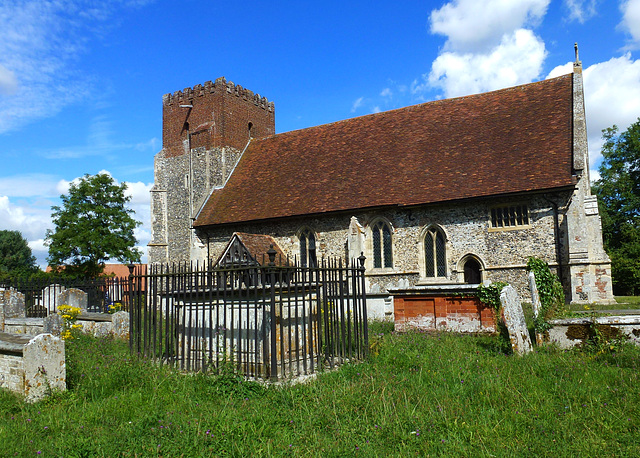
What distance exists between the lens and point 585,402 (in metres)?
5.21

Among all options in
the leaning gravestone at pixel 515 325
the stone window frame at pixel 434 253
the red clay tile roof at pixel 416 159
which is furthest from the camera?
the stone window frame at pixel 434 253

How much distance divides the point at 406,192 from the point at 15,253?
5371cm

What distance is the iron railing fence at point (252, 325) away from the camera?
6801 millimetres

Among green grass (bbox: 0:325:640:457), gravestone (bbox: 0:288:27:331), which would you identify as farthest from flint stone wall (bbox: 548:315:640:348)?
gravestone (bbox: 0:288:27:331)

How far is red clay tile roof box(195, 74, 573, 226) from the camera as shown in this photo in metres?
16.4

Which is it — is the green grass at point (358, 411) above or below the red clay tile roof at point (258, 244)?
below

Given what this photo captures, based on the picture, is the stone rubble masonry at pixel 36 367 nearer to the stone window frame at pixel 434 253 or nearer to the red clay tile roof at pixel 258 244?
the red clay tile roof at pixel 258 244

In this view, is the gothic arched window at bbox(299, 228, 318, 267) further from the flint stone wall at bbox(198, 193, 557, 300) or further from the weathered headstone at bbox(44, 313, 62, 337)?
the weathered headstone at bbox(44, 313, 62, 337)

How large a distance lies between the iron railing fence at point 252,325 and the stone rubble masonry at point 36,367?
1474 mm

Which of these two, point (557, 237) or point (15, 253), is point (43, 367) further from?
point (15, 253)

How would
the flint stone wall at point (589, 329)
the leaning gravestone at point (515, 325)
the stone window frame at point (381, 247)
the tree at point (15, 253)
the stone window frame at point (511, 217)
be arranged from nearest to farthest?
the flint stone wall at point (589, 329) < the leaning gravestone at point (515, 325) < the stone window frame at point (511, 217) < the stone window frame at point (381, 247) < the tree at point (15, 253)

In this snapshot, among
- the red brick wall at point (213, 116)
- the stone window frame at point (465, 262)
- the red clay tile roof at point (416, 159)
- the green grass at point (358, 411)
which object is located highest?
the red brick wall at point (213, 116)

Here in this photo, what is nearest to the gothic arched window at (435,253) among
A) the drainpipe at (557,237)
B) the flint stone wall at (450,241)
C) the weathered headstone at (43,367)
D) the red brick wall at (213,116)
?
the flint stone wall at (450,241)

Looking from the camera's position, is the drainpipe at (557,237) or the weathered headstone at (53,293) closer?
the drainpipe at (557,237)
